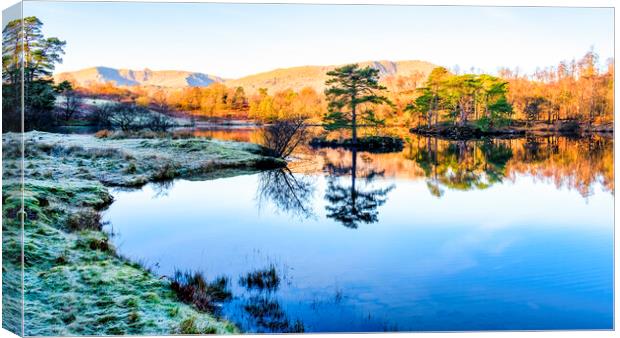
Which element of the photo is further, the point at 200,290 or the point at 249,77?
the point at 249,77

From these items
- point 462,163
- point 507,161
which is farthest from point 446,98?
point 462,163

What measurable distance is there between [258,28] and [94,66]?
132 inches

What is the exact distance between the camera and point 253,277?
7523mm

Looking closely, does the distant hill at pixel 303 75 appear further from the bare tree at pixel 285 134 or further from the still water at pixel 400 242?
the bare tree at pixel 285 134

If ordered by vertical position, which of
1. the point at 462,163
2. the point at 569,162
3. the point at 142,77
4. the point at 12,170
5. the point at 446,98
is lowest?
the point at 462,163

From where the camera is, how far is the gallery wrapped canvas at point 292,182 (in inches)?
242

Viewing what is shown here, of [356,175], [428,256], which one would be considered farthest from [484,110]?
[428,256]

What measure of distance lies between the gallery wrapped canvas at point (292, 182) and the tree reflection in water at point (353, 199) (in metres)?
0.09

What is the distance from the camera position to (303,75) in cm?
1412

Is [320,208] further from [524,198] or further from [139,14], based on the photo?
[139,14]

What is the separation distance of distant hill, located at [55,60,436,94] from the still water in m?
2.64

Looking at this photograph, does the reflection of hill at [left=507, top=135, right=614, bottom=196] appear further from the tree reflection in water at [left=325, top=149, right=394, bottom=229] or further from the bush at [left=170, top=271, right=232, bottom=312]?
the bush at [left=170, top=271, right=232, bottom=312]

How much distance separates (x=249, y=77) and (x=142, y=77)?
2.93 meters

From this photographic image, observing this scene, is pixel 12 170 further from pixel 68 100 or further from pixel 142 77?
pixel 142 77
